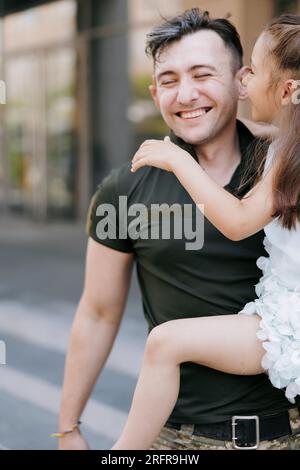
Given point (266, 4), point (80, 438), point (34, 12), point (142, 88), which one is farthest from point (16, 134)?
point (80, 438)

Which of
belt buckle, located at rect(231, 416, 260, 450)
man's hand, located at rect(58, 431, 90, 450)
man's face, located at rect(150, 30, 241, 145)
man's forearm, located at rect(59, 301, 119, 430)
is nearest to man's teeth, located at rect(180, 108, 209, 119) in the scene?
man's face, located at rect(150, 30, 241, 145)

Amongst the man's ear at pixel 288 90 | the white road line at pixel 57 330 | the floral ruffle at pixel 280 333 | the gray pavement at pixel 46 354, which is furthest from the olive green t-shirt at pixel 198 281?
the white road line at pixel 57 330

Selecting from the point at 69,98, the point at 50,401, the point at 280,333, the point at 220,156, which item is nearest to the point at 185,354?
the point at 280,333

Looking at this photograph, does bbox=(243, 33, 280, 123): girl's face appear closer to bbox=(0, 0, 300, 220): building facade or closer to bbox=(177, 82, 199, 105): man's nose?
bbox=(177, 82, 199, 105): man's nose

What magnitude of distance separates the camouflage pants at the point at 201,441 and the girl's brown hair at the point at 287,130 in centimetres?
52

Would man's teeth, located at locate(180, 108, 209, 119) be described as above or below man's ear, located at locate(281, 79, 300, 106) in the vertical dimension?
below

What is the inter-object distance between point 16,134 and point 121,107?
249 centimetres

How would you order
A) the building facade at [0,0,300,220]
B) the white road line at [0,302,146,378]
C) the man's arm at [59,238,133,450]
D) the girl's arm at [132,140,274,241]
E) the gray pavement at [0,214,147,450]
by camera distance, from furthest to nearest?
the building facade at [0,0,300,220] → the white road line at [0,302,146,378] → the gray pavement at [0,214,147,450] → the man's arm at [59,238,133,450] → the girl's arm at [132,140,274,241]

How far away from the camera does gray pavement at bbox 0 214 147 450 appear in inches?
151

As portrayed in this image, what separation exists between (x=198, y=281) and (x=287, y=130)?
433 mm

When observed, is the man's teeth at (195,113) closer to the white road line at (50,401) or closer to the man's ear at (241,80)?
the man's ear at (241,80)

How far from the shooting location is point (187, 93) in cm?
187

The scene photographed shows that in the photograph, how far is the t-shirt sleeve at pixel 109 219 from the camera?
200 centimetres

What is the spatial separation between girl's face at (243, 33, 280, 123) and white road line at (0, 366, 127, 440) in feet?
7.68
